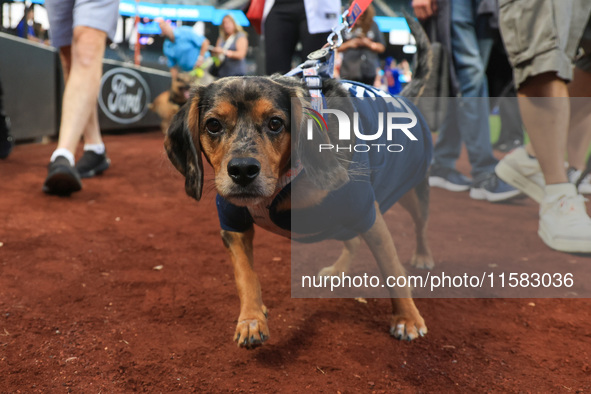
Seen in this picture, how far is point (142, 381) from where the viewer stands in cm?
134

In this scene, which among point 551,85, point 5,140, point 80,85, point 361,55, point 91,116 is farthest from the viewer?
point 361,55

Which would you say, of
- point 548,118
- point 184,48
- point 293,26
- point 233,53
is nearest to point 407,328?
point 548,118

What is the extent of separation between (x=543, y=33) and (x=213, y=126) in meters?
1.80

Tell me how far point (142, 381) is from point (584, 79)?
301 cm

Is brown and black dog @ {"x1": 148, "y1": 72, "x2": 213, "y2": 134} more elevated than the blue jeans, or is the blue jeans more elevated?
the blue jeans

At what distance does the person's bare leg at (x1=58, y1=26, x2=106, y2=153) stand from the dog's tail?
6.95ft

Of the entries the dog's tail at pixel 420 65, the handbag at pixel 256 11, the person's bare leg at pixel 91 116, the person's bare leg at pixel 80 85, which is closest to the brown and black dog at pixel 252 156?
the dog's tail at pixel 420 65

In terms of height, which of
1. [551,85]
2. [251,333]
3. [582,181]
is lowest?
[582,181]

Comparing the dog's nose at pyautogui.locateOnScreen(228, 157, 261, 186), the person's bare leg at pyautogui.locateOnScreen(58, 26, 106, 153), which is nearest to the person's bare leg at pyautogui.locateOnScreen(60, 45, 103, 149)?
the person's bare leg at pyautogui.locateOnScreen(58, 26, 106, 153)

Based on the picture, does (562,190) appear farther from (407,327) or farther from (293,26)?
(293,26)

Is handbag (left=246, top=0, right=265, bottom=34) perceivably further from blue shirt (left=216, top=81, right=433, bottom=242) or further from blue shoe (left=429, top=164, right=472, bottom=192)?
blue shoe (left=429, top=164, right=472, bottom=192)

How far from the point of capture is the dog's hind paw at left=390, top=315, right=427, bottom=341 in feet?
5.49

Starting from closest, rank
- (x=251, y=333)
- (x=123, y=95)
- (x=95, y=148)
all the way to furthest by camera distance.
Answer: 1. (x=251, y=333)
2. (x=95, y=148)
3. (x=123, y=95)

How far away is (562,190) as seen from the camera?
2594 millimetres
